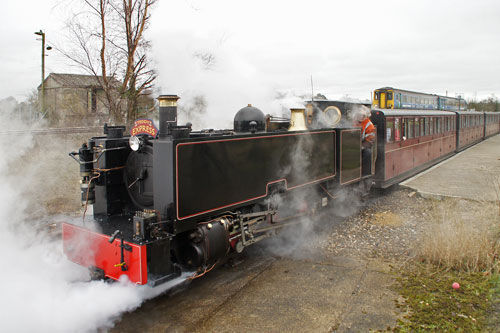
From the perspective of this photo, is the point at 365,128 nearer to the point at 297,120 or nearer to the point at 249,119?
the point at 297,120

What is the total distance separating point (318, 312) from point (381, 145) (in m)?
6.06

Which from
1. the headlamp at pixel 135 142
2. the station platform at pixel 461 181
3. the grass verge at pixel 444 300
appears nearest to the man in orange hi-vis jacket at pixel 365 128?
the station platform at pixel 461 181

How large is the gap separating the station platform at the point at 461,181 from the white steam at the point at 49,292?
615cm

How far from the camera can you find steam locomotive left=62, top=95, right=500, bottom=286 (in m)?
4.02

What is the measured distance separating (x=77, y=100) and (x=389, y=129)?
7.79m

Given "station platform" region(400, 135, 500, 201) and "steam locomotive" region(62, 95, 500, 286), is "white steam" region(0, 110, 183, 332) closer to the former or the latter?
"steam locomotive" region(62, 95, 500, 286)

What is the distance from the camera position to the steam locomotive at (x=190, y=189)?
158 inches

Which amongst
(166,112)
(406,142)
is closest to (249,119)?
(166,112)

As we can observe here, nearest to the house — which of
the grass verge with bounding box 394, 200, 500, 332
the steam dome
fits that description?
the steam dome

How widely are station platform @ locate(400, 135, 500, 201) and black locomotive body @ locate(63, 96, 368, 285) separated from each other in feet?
13.0

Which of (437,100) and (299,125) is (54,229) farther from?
(437,100)

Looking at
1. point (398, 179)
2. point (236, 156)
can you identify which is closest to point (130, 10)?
point (236, 156)

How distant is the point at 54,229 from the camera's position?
685cm

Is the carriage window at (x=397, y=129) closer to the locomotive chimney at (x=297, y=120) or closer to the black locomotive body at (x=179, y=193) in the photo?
the locomotive chimney at (x=297, y=120)
